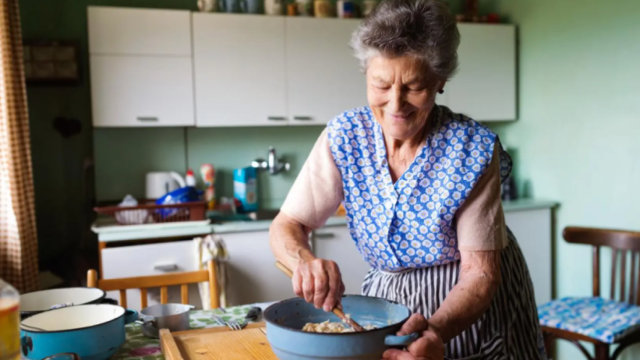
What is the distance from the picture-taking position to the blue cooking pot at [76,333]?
1097mm

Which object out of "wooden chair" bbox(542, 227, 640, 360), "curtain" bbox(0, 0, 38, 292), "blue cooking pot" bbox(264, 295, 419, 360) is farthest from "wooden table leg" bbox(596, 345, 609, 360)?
"curtain" bbox(0, 0, 38, 292)

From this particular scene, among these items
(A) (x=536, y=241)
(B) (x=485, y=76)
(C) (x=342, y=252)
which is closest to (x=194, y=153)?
(C) (x=342, y=252)

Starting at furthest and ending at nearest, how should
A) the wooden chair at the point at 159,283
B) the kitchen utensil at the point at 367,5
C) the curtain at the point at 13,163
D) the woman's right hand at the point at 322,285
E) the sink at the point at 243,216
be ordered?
the kitchen utensil at the point at 367,5, the sink at the point at 243,216, the curtain at the point at 13,163, the wooden chair at the point at 159,283, the woman's right hand at the point at 322,285

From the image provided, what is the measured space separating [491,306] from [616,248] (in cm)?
163

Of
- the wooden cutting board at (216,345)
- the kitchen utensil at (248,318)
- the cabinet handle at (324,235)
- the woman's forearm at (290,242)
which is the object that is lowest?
the cabinet handle at (324,235)

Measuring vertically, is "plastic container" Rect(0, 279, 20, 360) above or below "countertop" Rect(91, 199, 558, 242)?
above

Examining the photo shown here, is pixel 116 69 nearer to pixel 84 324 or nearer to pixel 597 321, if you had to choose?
pixel 84 324

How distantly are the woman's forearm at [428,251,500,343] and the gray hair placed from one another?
0.39 meters

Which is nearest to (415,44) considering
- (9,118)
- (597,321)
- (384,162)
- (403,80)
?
(403,80)

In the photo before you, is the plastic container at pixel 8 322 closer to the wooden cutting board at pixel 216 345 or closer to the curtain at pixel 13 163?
the wooden cutting board at pixel 216 345

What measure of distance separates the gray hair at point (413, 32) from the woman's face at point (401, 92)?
20mm

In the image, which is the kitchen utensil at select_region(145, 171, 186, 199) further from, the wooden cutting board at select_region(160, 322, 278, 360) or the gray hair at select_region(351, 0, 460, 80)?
the gray hair at select_region(351, 0, 460, 80)

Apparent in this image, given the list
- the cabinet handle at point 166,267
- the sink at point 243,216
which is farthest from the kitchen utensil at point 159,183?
the cabinet handle at point 166,267

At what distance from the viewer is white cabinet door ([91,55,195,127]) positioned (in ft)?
9.49
